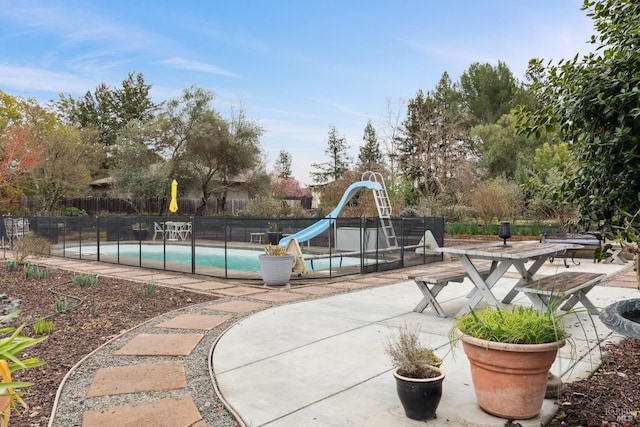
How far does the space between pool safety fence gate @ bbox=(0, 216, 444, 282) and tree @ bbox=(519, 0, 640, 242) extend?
18.8 feet

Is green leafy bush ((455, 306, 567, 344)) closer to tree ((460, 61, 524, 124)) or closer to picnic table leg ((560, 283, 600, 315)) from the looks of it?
picnic table leg ((560, 283, 600, 315))

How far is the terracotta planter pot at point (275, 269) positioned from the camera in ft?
23.8

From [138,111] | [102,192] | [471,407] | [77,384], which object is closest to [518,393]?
[471,407]

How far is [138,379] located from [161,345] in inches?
33.1

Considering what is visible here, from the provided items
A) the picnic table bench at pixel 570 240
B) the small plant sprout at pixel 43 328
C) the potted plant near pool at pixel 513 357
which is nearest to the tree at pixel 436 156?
the picnic table bench at pixel 570 240

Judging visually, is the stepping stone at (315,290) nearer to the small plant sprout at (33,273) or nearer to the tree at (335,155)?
the small plant sprout at (33,273)

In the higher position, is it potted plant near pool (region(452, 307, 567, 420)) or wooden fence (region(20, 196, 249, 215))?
wooden fence (region(20, 196, 249, 215))

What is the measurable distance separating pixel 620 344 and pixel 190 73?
22735 mm

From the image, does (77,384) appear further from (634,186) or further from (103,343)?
(634,186)

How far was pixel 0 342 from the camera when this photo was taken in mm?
1627

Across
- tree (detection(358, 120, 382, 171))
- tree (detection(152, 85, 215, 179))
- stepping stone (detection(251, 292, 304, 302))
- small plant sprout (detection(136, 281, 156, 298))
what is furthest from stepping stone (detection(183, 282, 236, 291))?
tree (detection(358, 120, 382, 171))

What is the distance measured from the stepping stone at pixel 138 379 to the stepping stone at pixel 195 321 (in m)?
1.18

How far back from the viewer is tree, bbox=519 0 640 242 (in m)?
2.05

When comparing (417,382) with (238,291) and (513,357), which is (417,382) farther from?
(238,291)
